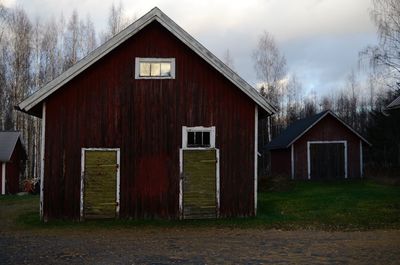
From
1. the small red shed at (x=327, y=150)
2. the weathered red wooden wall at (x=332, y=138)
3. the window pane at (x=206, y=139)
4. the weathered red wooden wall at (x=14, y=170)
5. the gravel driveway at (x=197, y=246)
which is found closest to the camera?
the gravel driveway at (x=197, y=246)

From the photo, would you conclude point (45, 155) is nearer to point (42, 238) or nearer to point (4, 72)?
point (42, 238)

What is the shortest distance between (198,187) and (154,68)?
4.31 m

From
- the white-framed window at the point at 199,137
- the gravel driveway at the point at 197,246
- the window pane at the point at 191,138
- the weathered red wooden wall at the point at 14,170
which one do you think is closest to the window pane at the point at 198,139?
the white-framed window at the point at 199,137

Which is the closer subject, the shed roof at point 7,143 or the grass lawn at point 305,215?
the grass lawn at point 305,215

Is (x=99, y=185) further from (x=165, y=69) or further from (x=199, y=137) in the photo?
(x=165, y=69)

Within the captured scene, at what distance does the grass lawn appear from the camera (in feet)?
51.9

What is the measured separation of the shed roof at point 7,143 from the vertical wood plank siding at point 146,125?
18.3 metres

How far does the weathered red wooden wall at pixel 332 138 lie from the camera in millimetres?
32000

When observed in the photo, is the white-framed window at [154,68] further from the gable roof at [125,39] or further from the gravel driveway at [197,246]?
the gravel driveway at [197,246]

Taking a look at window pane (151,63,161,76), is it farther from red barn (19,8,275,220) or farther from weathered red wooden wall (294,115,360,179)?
weathered red wooden wall (294,115,360,179)

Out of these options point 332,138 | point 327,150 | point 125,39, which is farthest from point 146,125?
point 332,138

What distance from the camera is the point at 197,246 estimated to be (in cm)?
1188

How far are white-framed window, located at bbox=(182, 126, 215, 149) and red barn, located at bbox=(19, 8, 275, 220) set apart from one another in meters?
0.03

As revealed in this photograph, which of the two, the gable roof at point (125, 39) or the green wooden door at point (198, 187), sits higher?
the gable roof at point (125, 39)
